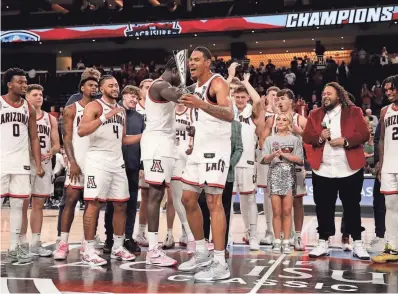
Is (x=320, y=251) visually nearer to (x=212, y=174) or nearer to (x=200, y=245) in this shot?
(x=200, y=245)

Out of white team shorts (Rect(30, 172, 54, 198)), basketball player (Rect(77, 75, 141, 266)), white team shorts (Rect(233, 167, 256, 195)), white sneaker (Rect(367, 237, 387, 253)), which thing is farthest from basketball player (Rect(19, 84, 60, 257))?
white sneaker (Rect(367, 237, 387, 253))

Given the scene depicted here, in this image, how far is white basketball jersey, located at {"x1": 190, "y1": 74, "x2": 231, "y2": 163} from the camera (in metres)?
4.96

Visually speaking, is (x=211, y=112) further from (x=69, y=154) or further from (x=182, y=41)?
(x=182, y=41)

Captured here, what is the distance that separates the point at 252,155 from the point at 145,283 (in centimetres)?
259

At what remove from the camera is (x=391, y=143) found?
5797mm

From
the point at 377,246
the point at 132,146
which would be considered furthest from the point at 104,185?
the point at 377,246

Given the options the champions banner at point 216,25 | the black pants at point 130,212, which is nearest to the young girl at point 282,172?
the black pants at point 130,212

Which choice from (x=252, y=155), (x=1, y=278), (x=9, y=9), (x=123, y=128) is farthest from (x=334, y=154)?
(x=9, y=9)

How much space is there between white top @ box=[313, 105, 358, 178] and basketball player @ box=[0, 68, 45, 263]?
3153 mm

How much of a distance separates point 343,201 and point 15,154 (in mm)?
3525

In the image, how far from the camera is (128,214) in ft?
21.3

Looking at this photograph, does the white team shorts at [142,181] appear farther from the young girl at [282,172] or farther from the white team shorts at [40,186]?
the young girl at [282,172]

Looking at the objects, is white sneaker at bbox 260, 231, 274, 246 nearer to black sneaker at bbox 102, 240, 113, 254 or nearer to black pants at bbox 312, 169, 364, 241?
black pants at bbox 312, 169, 364, 241

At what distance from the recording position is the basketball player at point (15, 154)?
18.2 ft
